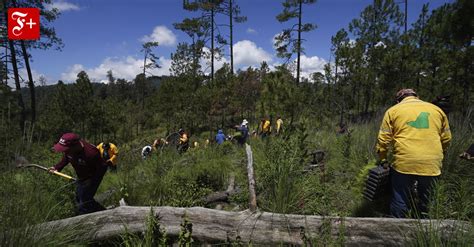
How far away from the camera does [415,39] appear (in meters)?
18.2

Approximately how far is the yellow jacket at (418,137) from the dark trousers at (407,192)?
7 centimetres

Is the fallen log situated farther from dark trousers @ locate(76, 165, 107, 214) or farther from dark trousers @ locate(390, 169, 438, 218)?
dark trousers @ locate(76, 165, 107, 214)

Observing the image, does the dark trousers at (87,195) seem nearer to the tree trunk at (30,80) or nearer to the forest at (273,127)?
the forest at (273,127)

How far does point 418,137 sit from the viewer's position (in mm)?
2965

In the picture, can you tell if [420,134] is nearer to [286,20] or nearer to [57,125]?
[286,20]

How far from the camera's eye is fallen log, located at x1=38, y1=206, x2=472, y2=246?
263 centimetres

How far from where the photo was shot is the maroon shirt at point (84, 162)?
13.7 ft

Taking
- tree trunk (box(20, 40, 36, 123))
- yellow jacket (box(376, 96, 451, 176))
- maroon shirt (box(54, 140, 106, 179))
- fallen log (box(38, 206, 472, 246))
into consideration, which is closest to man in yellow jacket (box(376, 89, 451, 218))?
yellow jacket (box(376, 96, 451, 176))

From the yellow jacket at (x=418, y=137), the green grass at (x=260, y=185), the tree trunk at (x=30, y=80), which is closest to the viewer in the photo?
the green grass at (x=260, y=185)

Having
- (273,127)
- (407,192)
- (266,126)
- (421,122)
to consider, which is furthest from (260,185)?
(273,127)

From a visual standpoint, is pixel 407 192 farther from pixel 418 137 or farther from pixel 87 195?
pixel 87 195

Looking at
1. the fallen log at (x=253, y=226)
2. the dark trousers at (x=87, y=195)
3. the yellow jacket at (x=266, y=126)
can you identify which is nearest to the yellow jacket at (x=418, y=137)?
the fallen log at (x=253, y=226)

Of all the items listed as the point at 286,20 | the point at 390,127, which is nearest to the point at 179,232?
the point at 390,127

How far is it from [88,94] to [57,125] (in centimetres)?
322
